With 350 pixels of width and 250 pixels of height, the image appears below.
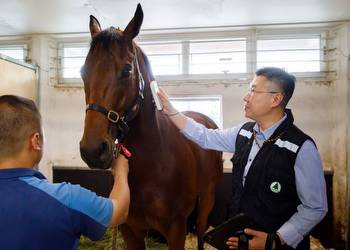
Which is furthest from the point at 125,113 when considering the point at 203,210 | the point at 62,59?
the point at 62,59

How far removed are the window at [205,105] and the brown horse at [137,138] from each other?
1.60m

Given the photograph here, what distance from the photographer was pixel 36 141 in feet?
2.72

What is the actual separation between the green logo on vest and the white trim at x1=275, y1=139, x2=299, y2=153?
0.14 m

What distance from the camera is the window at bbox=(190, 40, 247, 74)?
3.63m

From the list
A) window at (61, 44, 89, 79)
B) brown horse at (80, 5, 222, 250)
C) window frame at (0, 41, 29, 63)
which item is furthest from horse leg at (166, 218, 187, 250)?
window frame at (0, 41, 29, 63)

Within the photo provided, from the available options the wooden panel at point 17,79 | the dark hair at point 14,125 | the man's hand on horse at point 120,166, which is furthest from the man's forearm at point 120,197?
the wooden panel at point 17,79

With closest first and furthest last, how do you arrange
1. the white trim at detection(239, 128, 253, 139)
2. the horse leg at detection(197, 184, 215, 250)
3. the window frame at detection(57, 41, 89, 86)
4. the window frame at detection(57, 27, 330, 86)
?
the white trim at detection(239, 128, 253, 139), the horse leg at detection(197, 184, 215, 250), the window frame at detection(57, 27, 330, 86), the window frame at detection(57, 41, 89, 86)

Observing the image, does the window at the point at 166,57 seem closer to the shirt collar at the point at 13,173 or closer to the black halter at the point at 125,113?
the black halter at the point at 125,113

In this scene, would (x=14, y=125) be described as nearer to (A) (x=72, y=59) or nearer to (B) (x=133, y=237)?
(B) (x=133, y=237)

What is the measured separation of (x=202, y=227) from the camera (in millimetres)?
2775

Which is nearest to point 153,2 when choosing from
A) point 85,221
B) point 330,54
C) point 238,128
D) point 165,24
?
point 165,24

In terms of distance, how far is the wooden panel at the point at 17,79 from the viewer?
10.2 ft

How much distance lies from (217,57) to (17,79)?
229cm

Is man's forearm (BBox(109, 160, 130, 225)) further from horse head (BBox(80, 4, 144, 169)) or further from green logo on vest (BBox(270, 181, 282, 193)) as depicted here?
green logo on vest (BBox(270, 181, 282, 193))
